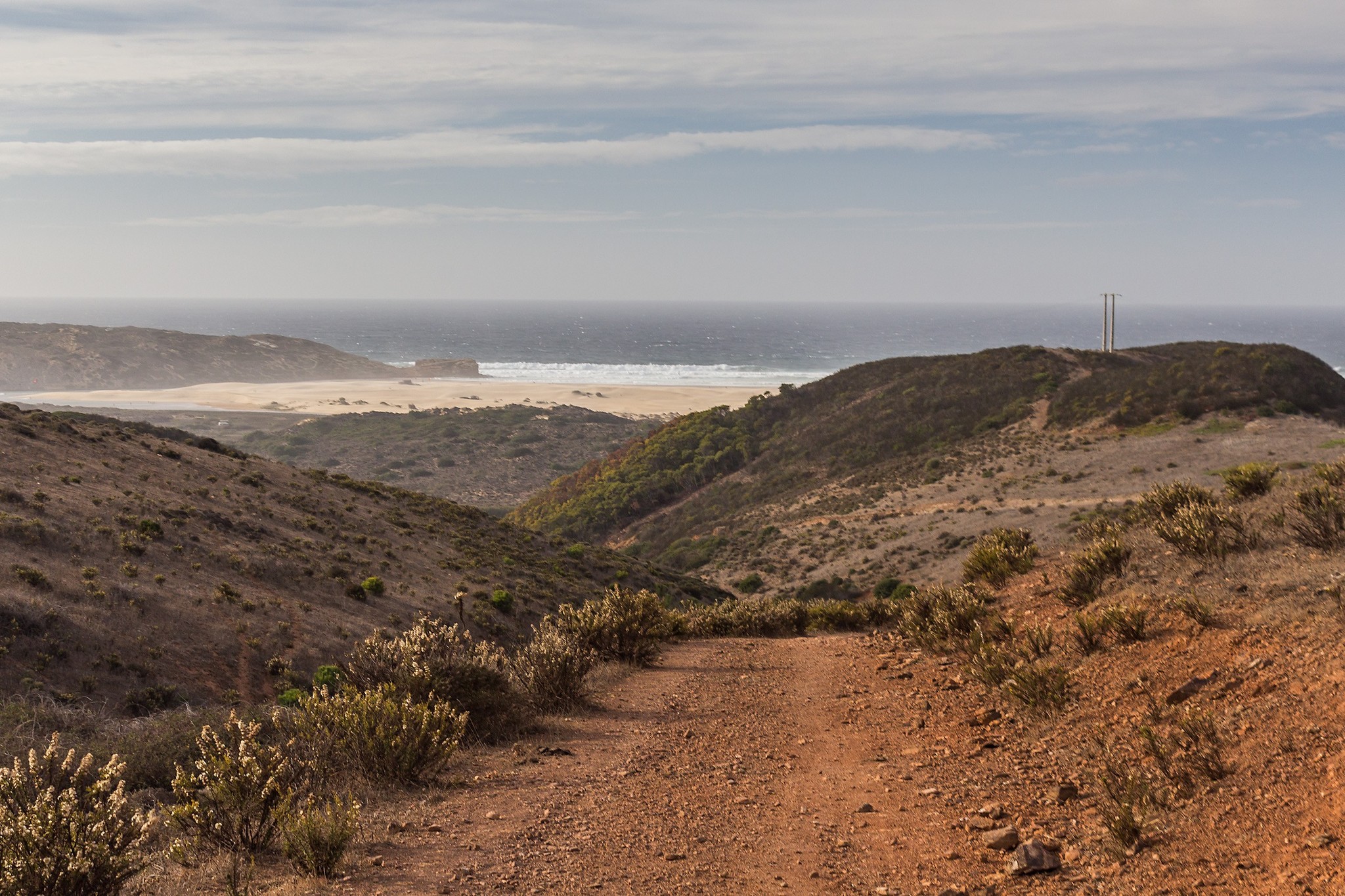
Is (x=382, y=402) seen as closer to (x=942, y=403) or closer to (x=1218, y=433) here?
(x=942, y=403)

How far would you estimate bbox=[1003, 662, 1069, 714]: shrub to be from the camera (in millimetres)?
7980

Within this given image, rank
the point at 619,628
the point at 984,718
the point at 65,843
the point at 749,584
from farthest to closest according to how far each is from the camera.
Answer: the point at 749,584 < the point at 619,628 < the point at 984,718 < the point at 65,843

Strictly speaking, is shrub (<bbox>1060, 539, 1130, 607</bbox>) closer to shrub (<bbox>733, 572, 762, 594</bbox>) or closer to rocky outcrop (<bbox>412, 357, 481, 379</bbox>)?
shrub (<bbox>733, 572, 762, 594</bbox>)

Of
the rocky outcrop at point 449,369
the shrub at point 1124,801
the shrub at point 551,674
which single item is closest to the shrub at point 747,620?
the shrub at point 551,674

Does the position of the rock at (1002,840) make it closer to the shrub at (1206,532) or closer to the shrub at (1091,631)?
the shrub at (1091,631)

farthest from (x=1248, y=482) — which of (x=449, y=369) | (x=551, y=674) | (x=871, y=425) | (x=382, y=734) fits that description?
(x=449, y=369)

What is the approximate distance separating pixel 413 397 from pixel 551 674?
103m

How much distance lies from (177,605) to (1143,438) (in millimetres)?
34717

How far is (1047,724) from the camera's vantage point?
773cm

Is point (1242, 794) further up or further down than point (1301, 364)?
further down

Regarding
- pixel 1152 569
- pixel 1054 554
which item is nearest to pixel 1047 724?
pixel 1152 569

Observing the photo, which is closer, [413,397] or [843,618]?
[843,618]

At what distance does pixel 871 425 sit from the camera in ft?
158

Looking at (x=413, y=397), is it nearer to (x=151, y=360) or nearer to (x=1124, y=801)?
(x=151, y=360)
